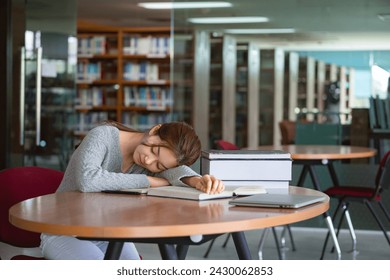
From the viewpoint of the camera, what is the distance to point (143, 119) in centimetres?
1111

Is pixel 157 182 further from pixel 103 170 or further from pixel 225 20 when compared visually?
pixel 225 20

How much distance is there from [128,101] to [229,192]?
28.8 ft

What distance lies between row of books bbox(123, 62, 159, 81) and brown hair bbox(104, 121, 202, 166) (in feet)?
27.3

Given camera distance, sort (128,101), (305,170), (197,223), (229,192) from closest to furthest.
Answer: (197,223) → (229,192) → (305,170) → (128,101)

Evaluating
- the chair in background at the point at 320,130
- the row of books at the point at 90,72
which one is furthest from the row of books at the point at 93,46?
the chair in background at the point at 320,130

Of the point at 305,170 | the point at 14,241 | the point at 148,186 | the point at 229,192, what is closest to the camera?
the point at 229,192

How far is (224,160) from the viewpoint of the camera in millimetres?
2803

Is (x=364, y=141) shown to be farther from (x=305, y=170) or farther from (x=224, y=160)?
(x=224, y=160)

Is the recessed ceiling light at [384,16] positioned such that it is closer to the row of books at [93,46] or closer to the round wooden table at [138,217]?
the round wooden table at [138,217]

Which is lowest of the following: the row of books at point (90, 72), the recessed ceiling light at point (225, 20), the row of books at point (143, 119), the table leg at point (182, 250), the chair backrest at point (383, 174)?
the table leg at point (182, 250)

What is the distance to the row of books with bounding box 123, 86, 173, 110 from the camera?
11.0 metres

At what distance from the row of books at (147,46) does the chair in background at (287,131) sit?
13.6 ft

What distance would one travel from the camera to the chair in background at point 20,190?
2.95 meters
